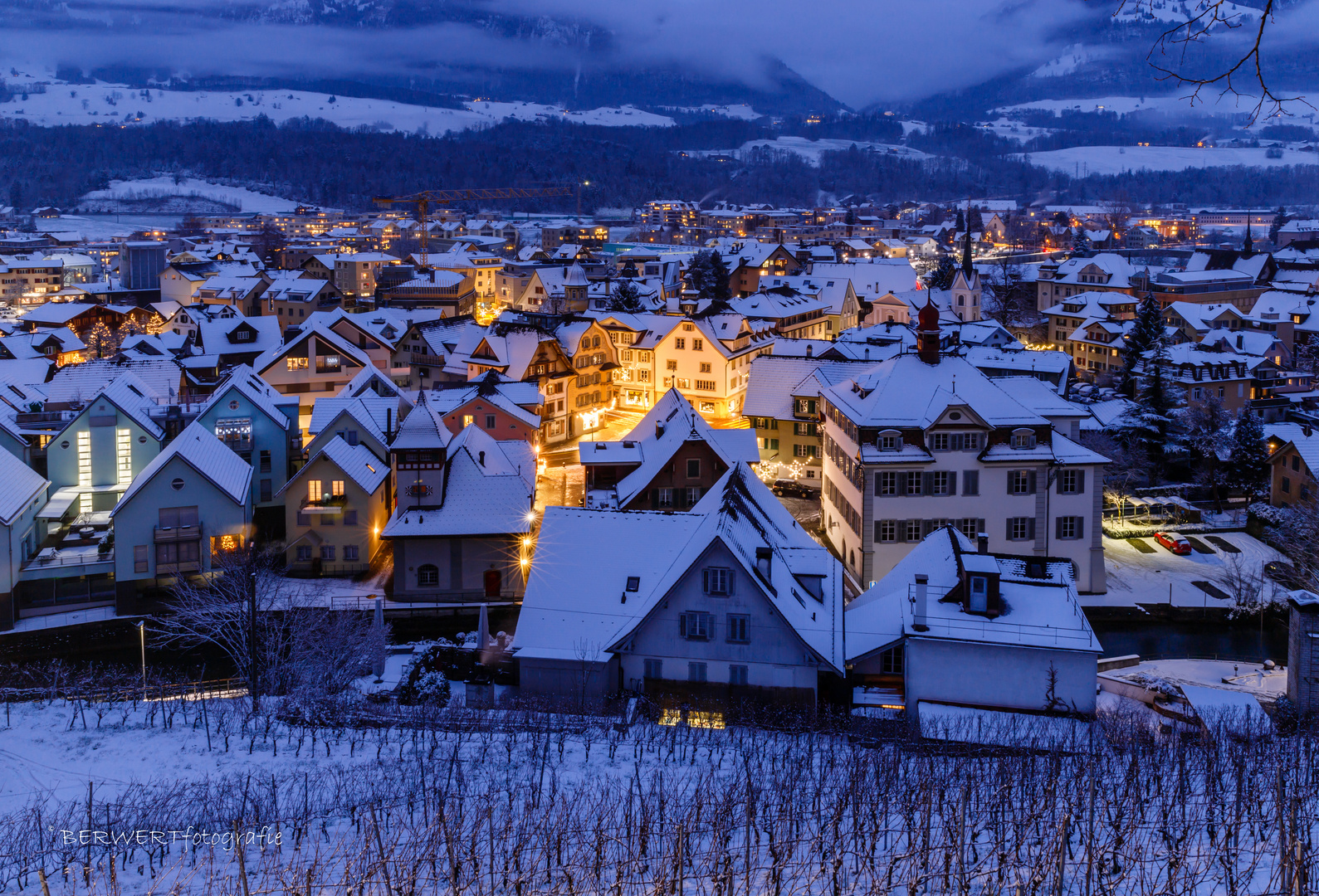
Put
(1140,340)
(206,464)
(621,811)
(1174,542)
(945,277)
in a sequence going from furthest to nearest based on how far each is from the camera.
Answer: (945,277)
(1140,340)
(1174,542)
(206,464)
(621,811)

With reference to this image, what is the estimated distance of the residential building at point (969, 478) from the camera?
2208 centimetres

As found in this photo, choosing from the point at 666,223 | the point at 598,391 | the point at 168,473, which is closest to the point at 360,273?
the point at 598,391

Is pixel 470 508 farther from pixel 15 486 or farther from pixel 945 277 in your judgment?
pixel 945 277

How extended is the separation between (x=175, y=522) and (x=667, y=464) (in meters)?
10.5

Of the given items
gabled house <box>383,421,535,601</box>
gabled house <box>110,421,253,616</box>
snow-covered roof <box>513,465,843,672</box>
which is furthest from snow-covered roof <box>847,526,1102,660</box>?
gabled house <box>110,421,253,616</box>

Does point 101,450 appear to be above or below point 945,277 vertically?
below

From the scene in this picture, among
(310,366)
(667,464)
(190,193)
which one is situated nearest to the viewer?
(667,464)

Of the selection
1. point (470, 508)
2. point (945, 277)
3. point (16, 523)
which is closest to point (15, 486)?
point (16, 523)

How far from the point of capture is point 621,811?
10.0 metres

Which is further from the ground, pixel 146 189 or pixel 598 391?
pixel 146 189

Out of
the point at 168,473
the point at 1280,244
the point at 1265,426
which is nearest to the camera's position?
the point at 168,473

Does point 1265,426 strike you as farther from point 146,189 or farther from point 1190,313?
point 146,189

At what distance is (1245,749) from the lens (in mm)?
11617

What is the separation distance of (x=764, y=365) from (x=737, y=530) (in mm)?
17966
